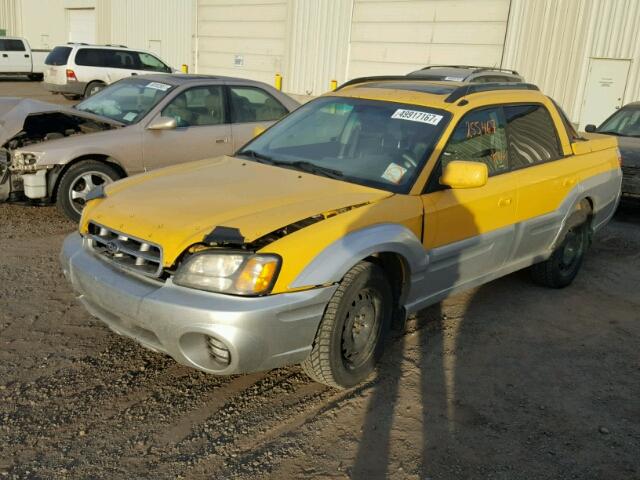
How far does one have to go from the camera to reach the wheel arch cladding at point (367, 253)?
314 centimetres

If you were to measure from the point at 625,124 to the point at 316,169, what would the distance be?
278 inches

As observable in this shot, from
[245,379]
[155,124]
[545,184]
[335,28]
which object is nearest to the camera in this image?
[245,379]

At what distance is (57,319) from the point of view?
169 inches

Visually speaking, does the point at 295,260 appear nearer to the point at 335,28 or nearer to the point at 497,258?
the point at 497,258

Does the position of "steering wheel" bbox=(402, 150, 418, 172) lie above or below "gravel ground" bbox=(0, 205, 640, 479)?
above

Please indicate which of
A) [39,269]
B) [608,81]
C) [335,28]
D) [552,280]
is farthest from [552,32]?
[39,269]

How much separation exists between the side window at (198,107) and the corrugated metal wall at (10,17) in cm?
3322

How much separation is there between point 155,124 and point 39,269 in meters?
2.12

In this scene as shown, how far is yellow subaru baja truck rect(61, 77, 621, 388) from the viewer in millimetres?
3064

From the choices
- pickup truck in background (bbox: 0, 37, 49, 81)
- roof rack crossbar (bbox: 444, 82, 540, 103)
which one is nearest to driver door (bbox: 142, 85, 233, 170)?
roof rack crossbar (bbox: 444, 82, 540, 103)

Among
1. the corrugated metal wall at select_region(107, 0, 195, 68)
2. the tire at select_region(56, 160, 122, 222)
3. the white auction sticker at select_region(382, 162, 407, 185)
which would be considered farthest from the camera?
the corrugated metal wall at select_region(107, 0, 195, 68)

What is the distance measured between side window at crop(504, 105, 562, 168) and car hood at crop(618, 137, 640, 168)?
3.62 metres

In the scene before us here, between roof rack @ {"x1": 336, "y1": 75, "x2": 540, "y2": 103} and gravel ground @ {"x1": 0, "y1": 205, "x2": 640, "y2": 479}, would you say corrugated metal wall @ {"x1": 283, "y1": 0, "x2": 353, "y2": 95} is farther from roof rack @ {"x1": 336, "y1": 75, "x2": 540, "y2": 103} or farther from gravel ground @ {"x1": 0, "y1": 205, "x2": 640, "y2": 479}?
gravel ground @ {"x1": 0, "y1": 205, "x2": 640, "y2": 479}

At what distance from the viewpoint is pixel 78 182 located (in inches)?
256
